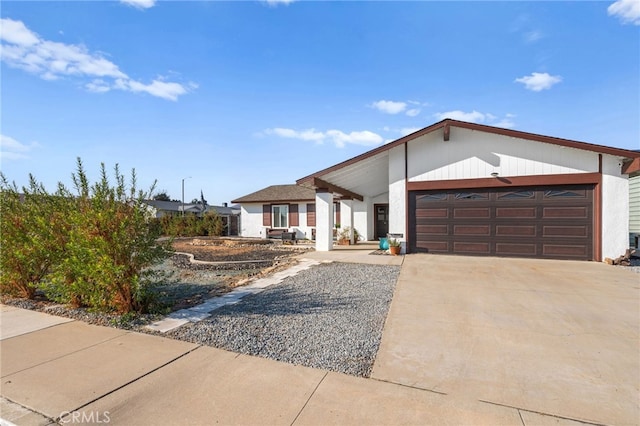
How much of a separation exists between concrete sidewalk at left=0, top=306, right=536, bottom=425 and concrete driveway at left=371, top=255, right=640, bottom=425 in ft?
1.03

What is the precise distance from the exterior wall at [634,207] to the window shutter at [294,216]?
634 inches

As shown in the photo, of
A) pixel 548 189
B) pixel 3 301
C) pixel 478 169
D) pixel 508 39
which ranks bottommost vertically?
pixel 3 301

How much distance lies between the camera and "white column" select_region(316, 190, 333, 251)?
12.2 meters

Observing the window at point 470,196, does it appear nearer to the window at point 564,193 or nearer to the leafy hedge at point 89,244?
the window at point 564,193

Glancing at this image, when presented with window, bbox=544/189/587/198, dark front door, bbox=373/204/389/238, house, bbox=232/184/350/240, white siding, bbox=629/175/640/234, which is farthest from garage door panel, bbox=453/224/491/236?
house, bbox=232/184/350/240

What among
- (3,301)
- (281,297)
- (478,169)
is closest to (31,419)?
(281,297)

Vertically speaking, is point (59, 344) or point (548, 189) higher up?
point (548, 189)

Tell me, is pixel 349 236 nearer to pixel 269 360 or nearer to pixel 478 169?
pixel 478 169

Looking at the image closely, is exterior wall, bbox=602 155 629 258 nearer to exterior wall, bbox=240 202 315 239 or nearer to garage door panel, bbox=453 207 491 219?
garage door panel, bbox=453 207 491 219

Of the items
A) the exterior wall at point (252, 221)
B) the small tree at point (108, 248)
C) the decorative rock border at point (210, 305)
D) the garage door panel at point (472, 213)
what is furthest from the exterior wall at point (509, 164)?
the exterior wall at point (252, 221)

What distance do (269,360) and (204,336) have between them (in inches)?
45.3

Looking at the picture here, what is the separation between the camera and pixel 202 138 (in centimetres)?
1521

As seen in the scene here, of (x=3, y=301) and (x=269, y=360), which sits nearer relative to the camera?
(x=269, y=360)

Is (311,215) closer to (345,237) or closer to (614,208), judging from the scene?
(345,237)
